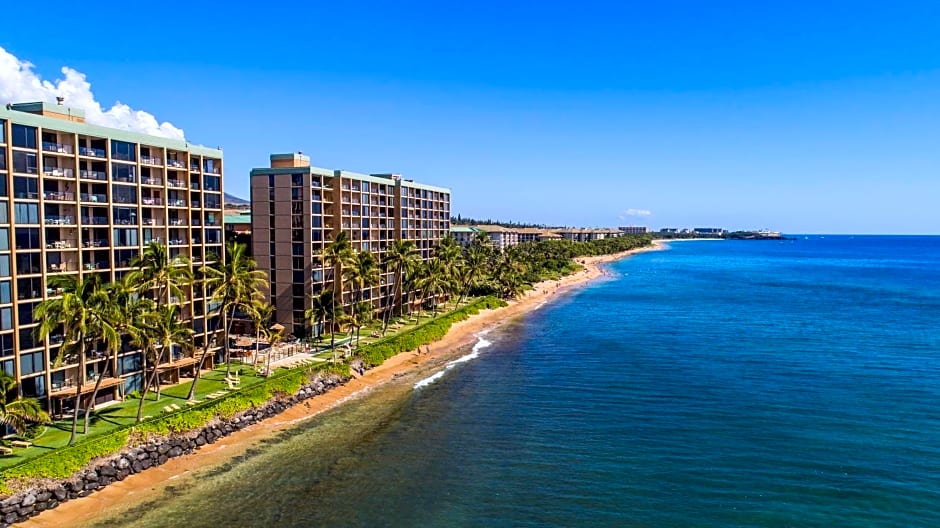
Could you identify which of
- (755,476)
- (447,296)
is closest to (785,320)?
(447,296)

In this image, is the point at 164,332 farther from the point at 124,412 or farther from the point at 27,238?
the point at 27,238

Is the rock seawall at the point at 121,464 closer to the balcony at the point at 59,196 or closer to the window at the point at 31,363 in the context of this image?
the window at the point at 31,363

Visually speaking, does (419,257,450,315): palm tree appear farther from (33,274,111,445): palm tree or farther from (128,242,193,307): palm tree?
(33,274,111,445): palm tree

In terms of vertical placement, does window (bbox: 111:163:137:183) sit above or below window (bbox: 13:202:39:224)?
above

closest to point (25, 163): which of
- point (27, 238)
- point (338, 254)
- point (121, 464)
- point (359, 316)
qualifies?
point (27, 238)

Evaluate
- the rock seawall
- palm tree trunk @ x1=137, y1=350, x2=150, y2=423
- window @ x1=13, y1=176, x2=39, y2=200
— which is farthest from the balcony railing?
the rock seawall

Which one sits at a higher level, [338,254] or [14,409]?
[338,254]
